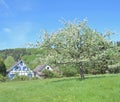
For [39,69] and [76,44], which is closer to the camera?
[76,44]

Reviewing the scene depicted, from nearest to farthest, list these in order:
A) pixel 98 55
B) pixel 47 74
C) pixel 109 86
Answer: pixel 109 86, pixel 98 55, pixel 47 74

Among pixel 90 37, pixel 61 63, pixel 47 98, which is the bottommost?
pixel 47 98

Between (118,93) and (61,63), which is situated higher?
(61,63)

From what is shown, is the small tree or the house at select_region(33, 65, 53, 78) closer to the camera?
the small tree

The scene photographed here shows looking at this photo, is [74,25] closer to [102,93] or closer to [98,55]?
[98,55]

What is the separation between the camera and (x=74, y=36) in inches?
1275

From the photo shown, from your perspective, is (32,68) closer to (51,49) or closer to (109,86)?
(51,49)

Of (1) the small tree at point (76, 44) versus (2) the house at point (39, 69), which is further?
(2) the house at point (39, 69)

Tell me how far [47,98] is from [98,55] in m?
15.0

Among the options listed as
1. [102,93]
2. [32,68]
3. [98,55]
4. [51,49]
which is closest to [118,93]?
[102,93]

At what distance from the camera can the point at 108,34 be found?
33.5 meters

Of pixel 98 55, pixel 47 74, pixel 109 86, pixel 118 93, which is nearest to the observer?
pixel 118 93

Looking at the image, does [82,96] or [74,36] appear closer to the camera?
[82,96]

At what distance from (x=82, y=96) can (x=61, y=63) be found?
636 inches
